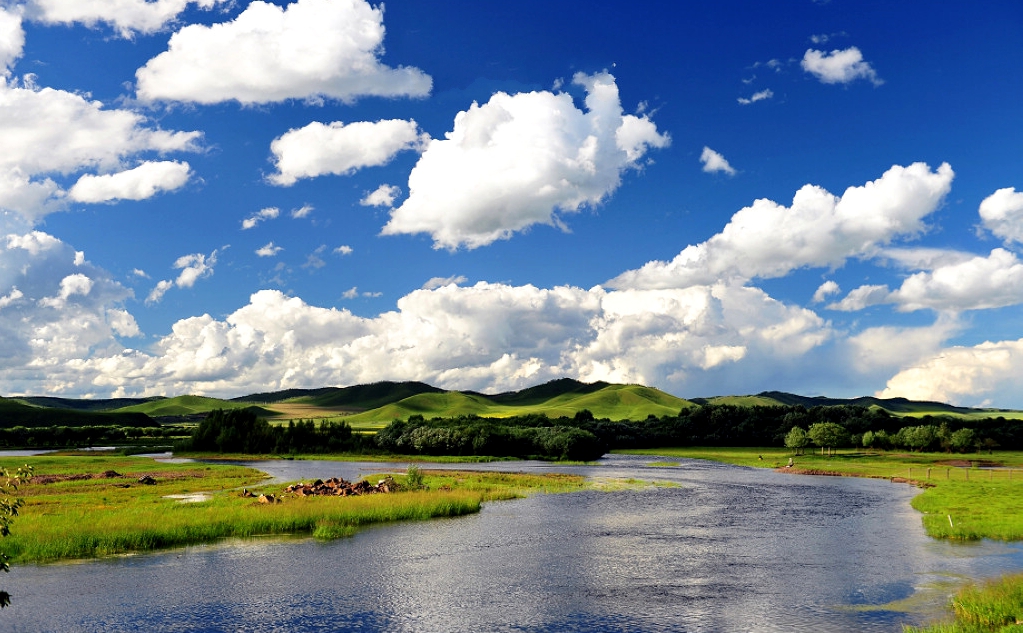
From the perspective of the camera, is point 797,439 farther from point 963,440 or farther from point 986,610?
point 986,610

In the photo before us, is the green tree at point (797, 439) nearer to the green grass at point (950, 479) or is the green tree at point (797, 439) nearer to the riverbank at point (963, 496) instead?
the green grass at point (950, 479)

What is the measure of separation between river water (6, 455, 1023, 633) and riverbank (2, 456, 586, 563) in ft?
10.9

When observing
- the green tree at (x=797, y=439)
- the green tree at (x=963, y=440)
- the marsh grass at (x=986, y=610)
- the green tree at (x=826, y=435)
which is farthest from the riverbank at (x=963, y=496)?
the green tree at (x=963, y=440)

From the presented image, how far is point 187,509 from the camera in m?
69.0

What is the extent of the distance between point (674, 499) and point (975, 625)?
57414 mm

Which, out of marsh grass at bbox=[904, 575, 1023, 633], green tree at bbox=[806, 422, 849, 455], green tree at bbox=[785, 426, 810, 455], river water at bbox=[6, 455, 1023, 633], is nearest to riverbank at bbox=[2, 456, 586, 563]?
river water at bbox=[6, 455, 1023, 633]

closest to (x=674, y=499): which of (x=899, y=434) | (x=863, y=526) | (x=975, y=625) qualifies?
(x=863, y=526)

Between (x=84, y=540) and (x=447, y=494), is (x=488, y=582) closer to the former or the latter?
(x=84, y=540)

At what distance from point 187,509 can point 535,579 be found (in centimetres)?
3994

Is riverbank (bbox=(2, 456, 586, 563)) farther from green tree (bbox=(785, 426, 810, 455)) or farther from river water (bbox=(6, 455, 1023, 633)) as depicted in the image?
green tree (bbox=(785, 426, 810, 455))

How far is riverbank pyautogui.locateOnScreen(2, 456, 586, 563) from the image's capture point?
52844mm

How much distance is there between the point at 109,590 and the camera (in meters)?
40.3

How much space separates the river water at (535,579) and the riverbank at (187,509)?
10.9 ft

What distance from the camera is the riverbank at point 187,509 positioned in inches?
2080
